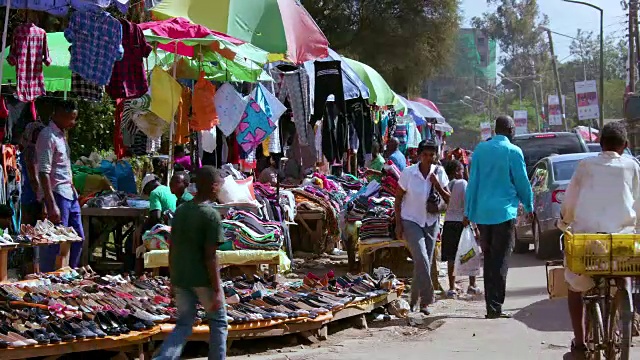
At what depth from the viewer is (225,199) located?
13086 millimetres

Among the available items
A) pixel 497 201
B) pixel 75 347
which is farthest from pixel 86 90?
pixel 75 347

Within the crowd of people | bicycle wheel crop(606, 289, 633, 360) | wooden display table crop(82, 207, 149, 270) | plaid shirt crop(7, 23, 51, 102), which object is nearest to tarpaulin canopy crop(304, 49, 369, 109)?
the crowd of people

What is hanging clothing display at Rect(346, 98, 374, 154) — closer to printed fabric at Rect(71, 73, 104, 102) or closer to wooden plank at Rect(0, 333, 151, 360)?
printed fabric at Rect(71, 73, 104, 102)

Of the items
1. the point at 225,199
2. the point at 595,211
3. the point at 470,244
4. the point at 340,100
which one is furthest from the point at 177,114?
the point at 595,211

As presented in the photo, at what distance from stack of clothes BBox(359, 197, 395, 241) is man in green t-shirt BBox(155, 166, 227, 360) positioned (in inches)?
263

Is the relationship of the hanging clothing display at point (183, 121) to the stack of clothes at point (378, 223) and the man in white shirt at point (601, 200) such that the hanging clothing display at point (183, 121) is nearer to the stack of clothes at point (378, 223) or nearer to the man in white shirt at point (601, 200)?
the stack of clothes at point (378, 223)

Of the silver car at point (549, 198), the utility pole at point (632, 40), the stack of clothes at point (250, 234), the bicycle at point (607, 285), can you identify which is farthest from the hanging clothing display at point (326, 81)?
the utility pole at point (632, 40)

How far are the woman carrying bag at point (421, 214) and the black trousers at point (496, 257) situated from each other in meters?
0.66

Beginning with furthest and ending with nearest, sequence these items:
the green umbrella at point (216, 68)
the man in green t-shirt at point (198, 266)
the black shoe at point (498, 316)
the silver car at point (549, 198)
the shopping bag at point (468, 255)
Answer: the silver car at point (549, 198)
the green umbrella at point (216, 68)
the shopping bag at point (468, 255)
the black shoe at point (498, 316)
the man in green t-shirt at point (198, 266)

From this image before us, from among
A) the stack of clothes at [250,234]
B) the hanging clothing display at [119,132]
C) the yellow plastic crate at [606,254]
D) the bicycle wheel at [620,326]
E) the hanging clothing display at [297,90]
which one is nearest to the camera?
the yellow plastic crate at [606,254]

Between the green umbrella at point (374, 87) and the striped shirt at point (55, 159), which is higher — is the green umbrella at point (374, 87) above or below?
above

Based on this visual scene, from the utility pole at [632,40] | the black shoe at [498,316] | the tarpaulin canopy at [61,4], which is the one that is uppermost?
the utility pole at [632,40]

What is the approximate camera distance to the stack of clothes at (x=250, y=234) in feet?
39.9

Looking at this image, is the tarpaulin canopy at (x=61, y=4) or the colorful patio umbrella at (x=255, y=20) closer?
the tarpaulin canopy at (x=61, y=4)
